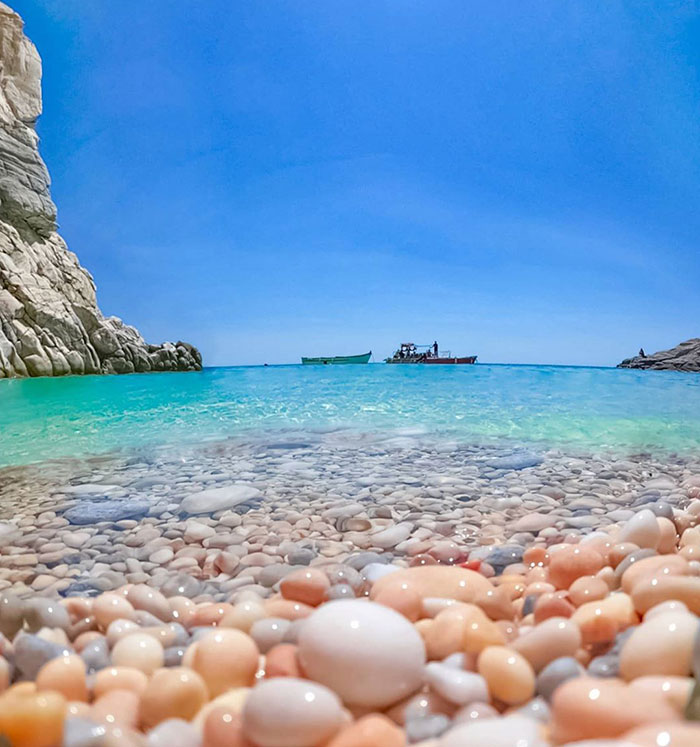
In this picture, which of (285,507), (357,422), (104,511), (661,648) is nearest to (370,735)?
(661,648)

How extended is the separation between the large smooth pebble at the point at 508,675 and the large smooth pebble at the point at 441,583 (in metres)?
0.40

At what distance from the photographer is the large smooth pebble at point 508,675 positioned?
0.96 meters

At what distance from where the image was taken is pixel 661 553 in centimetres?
180

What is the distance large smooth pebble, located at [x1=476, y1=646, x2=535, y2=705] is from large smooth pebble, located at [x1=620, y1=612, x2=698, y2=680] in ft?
0.63

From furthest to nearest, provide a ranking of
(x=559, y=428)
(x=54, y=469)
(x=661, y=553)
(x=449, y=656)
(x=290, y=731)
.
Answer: (x=559, y=428)
(x=54, y=469)
(x=661, y=553)
(x=449, y=656)
(x=290, y=731)

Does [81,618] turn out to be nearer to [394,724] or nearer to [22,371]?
[394,724]

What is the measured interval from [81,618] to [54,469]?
10.5ft

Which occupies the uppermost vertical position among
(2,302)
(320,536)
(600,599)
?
(2,302)

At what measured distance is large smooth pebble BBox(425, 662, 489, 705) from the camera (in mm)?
965

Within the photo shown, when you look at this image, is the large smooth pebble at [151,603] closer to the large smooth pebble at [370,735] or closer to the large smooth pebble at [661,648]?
the large smooth pebble at [370,735]

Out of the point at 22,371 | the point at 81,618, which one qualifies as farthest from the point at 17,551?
the point at 22,371

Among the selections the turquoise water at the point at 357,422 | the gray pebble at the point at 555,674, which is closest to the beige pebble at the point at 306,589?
the gray pebble at the point at 555,674

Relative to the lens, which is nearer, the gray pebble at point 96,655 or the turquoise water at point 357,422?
the gray pebble at point 96,655

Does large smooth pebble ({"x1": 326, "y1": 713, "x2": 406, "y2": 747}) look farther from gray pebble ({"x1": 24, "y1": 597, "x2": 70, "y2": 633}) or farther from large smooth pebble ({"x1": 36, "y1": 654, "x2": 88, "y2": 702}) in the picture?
gray pebble ({"x1": 24, "y1": 597, "x2": 70, "y2": 633})
